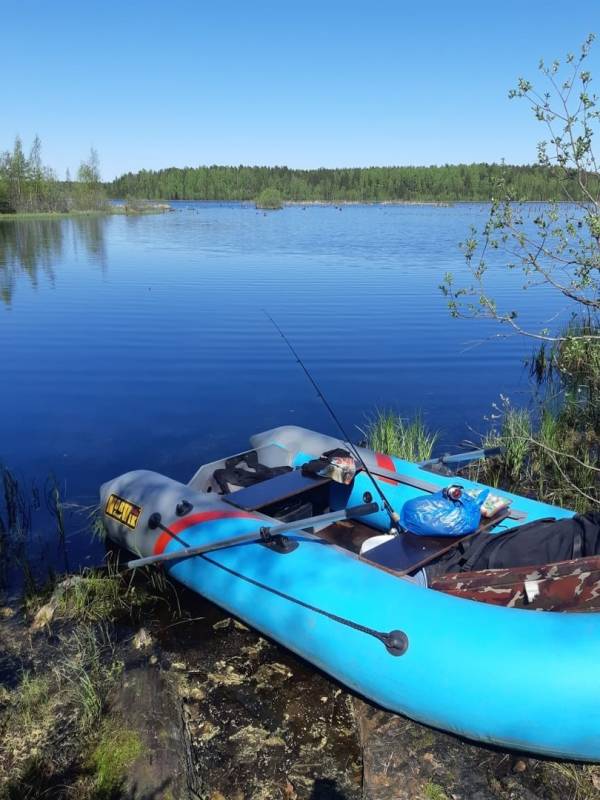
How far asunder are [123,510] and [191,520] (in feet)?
2.70

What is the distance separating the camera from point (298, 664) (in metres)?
4.43

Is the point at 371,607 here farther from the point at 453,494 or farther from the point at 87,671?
the point at 87,671

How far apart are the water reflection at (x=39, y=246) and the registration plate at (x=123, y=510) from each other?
13932mm

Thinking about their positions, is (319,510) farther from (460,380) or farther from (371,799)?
(460,380)

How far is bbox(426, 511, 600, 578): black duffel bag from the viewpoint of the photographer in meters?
4.03

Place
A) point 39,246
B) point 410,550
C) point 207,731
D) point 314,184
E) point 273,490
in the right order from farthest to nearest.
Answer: point 314,184
point 39,246
point 273,490
point 410,550
point 207,731

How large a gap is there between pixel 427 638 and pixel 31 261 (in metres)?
25.6

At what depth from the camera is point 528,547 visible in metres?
4.16

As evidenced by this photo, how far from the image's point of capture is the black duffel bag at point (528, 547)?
4.03 meters

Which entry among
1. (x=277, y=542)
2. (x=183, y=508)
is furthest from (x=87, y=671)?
(x=277, y=542)

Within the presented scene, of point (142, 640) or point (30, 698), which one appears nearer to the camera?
point (30, 698)

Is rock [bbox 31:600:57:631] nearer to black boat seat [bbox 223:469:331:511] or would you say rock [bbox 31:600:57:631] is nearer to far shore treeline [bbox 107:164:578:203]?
black boat seat [bbox 223:469:331:511]

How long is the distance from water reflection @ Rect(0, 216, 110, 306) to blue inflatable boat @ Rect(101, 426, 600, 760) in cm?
1470

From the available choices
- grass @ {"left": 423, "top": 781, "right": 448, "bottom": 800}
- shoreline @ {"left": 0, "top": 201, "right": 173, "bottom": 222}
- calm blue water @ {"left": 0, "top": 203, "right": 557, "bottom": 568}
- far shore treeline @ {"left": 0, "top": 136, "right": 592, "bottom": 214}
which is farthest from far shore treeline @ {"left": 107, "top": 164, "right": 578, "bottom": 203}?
grass @ {"left": 423, "top": 781, "right": 448, "bottom": 800}
